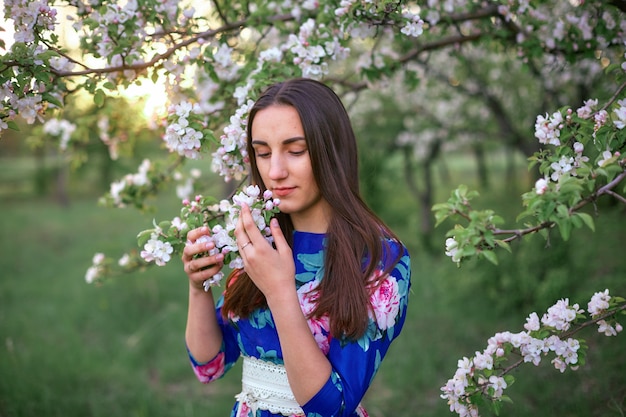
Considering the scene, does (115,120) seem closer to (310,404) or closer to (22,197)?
(310,404)

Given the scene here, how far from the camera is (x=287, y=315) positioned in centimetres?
153

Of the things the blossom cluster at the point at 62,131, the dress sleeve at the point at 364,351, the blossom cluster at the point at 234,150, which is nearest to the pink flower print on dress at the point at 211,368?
the dress sleeve at the point at 364,351

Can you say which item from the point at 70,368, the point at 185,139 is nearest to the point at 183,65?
the point at 185,139

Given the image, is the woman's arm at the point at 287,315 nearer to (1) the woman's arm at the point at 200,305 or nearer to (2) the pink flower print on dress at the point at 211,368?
(1) the woman's arm at the point at 200,305

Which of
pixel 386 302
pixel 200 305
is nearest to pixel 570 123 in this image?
pixel 386 302

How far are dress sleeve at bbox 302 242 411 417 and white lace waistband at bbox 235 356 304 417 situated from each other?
9.0 inches

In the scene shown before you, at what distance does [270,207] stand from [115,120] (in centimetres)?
233

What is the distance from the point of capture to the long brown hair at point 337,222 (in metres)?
1.63

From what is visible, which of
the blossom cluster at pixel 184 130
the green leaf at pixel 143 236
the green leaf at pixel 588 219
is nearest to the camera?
the green leaf at pixel 588 219

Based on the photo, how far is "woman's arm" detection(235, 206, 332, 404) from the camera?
1528mm

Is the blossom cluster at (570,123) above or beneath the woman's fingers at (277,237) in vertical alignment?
above

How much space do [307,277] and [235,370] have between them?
3308 mm

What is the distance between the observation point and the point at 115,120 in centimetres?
358

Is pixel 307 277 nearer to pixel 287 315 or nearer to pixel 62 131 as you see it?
pixel 287 315
